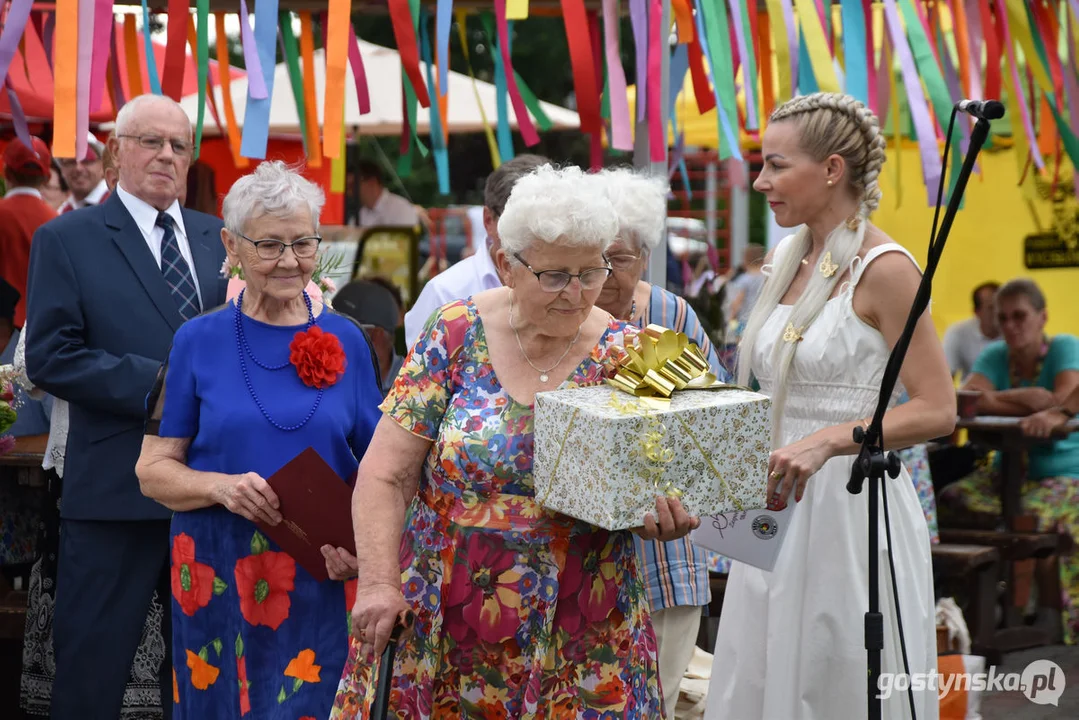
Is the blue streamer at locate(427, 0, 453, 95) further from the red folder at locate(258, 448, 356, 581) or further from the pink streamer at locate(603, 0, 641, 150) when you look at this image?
the red folder at locate(258, 448, 356, 581)

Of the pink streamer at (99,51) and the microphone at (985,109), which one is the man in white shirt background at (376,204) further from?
the microphone at (985,109)

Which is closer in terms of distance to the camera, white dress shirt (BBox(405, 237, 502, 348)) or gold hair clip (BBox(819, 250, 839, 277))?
gold hair clip (BBox(819, 250, 839, 277))

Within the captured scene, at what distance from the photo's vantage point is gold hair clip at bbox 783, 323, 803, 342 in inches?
135

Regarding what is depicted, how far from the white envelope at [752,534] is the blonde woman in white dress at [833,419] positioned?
20cm

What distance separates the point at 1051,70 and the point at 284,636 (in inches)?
167


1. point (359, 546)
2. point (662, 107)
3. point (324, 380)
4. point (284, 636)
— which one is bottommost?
point (284, 636)

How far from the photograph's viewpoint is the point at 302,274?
3562 millimetres

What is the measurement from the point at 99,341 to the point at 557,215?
6.85 feet

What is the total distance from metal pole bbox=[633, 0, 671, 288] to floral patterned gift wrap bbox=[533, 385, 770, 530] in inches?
101

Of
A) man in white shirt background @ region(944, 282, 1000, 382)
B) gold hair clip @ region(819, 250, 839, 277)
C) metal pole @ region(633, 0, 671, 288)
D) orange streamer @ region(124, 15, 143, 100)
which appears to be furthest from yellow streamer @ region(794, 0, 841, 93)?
man in white shirt background @ region(944, 282, 1000, 382)

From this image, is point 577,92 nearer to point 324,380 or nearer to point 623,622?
point 324,380

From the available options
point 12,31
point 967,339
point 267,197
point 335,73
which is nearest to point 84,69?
point 12,31

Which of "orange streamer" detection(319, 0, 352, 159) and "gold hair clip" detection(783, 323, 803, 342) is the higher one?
"orange streamer" detection(319, 0, 352, 159)

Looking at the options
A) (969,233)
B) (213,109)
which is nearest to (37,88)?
(213,109)
